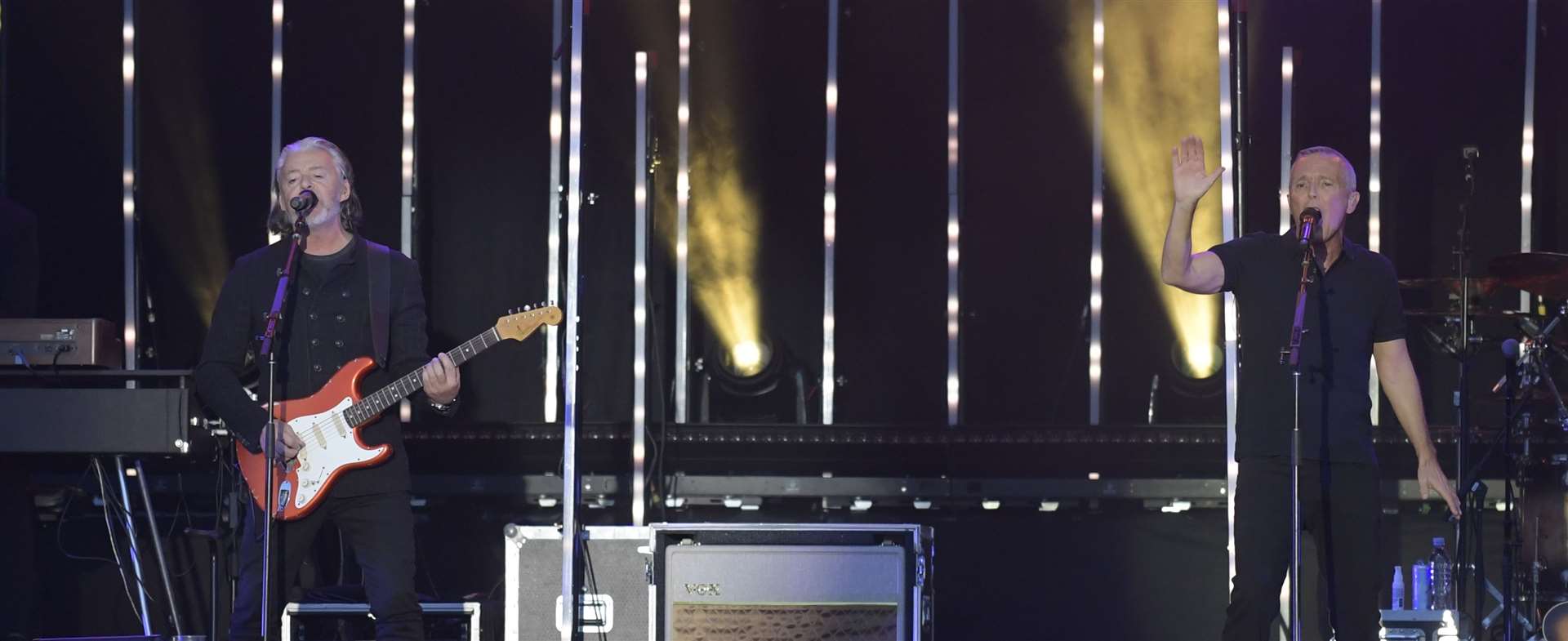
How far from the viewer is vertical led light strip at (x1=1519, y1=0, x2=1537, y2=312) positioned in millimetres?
7605

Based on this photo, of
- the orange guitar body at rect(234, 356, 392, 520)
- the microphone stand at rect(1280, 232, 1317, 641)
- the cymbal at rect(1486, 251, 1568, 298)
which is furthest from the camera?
the cymbal at rect(1486, 251, 1568, 298)

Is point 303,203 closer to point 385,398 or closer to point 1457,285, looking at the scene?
point 385,398

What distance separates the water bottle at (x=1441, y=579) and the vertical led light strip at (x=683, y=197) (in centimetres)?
340

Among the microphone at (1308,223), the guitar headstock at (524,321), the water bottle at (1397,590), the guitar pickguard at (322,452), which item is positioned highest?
the microphone at (1308,223)

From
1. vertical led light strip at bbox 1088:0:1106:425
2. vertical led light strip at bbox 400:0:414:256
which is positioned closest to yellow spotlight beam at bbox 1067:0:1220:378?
vertical led light strip at bbox 1088:0:1106:425

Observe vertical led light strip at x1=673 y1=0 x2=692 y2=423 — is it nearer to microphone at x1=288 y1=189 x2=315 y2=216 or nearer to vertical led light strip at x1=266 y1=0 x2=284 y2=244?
vertical led light strip at x1=266 y1=0 x2=284 y2=244

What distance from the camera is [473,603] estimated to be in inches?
215

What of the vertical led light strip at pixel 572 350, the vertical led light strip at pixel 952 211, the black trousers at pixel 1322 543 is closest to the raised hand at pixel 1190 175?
the black trousers at pixel 1322 543

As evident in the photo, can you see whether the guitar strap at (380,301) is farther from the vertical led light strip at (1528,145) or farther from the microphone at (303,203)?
the vertical led light strip at (1528,145)

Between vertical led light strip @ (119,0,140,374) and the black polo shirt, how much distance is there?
16.6 ft

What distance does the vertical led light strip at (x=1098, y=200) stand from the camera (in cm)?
765

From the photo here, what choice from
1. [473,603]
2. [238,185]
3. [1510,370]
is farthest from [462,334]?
[1510,370]

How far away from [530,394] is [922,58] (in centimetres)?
249

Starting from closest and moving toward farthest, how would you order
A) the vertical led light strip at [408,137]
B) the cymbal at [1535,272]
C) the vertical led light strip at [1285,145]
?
the cymbal at [1535,272] → the vertical led light strip at [1285,145] → the vertical led light strip at [408,137]
